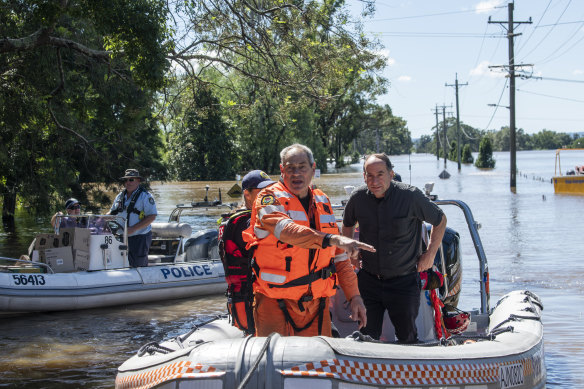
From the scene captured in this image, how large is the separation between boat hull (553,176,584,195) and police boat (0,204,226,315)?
99.5 ft

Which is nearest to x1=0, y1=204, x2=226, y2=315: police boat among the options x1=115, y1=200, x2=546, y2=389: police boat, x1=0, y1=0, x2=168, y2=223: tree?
x1=0, y1=0, x2=168, y2=223: tree

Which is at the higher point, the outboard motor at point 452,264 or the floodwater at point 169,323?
the outboard motor at point 452,264

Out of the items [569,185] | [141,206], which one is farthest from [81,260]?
[569,185]

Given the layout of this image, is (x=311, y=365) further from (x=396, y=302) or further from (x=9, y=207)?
(x=9, y=207)

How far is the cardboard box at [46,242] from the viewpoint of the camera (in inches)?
449

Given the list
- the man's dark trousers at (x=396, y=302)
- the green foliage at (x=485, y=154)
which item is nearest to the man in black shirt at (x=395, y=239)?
the man's dark trousers at (x=396, y=302)

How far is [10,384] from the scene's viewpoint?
7363 millimetres

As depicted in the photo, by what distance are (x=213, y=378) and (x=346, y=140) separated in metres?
78.7

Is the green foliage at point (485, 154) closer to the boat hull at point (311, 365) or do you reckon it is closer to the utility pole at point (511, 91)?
the utility pole at point (511, 91)

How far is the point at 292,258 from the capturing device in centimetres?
428

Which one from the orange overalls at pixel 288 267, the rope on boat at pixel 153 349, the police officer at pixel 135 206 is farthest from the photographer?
the police officer at pixel 135 206

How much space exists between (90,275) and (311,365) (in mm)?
8056

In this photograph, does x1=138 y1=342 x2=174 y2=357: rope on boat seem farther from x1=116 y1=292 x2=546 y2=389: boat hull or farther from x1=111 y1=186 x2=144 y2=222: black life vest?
x1=111 y1=186 x2=144 y2=222: black life vest

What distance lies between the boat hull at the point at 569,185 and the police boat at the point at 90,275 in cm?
3033
